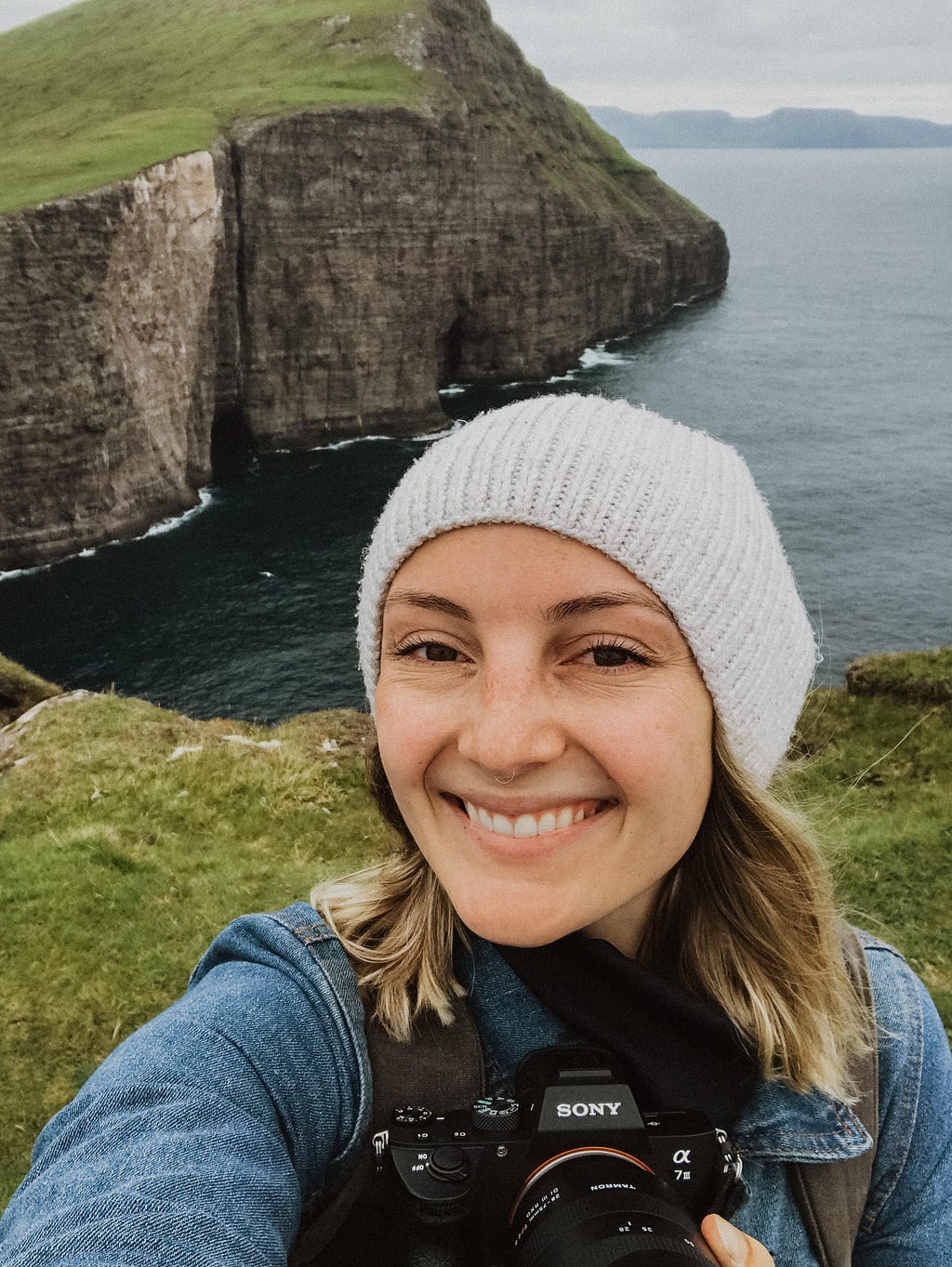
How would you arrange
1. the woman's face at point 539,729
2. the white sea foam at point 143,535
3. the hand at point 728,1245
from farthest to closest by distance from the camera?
the white sea foam at point 143,535 → the woman's face at point 539,729 → the hand at point 728,1245

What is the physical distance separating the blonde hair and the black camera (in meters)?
0.45

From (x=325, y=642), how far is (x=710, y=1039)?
40.3 meters

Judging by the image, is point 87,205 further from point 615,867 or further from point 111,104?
point 615,867

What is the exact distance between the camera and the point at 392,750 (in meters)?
2.78

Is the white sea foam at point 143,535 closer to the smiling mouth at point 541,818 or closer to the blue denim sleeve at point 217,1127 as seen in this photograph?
the blue denim sleeve at point 217,1127

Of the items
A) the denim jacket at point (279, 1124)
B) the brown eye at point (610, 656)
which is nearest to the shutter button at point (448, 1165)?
the denim jacket at point (279, 1124)

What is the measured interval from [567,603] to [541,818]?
23.3 inches

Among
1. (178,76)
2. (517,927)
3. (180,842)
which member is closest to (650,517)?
(517,927)

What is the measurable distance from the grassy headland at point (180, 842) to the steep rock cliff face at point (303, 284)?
38360mm

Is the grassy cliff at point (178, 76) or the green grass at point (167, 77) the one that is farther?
the grassy cliff at point (178, 76)

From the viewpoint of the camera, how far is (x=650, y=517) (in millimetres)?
2766

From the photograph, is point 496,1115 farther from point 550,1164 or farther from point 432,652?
point 432,652

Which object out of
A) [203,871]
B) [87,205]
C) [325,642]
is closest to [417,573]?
[203,871]

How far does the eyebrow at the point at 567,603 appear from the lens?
2.62 m
